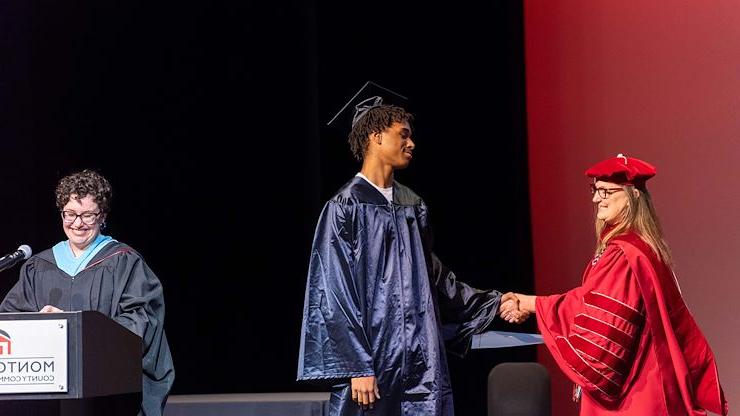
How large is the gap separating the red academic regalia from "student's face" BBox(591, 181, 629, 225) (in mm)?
110

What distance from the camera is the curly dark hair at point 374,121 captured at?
4.42m

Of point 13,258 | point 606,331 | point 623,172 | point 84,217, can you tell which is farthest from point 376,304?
point 13,258

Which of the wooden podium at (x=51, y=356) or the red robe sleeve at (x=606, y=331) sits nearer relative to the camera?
the wooden podium at (x=51, y=356)

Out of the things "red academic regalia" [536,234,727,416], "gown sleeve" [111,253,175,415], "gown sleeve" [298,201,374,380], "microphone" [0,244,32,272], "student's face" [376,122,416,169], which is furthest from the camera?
"student's face" [376,122,416,169]

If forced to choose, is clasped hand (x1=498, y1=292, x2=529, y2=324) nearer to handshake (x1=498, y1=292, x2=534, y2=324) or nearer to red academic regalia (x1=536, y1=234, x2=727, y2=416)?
handshake (x1=498, y1=292, x2=534, y2=324)

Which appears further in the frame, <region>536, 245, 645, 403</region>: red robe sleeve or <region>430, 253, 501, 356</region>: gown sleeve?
<region>430, 253, 501, 356</region>: gown sleeve

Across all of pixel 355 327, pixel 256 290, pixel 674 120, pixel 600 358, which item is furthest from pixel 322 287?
pixel 674 120

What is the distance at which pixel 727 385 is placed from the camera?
5.16 meters

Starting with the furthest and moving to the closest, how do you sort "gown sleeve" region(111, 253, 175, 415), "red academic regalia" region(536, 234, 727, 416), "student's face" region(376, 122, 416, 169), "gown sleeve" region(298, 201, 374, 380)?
"student's face" region(376, 122, 416, 169)
"gown sleeve" region(111, 253, 175, 415)
"gown sleeve" region(298, 201, 374, 380)
"red academic regalia" region(536, 234, 727, 416)

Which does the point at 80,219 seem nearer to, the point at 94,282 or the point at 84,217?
the point at 84,217

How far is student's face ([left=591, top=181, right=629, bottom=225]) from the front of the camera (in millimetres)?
4176

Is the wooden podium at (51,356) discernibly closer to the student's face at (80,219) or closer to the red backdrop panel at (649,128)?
the student's face at (80,219)

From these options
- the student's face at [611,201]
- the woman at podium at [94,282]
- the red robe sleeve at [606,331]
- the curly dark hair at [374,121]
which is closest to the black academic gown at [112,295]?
the woman at podium at [94,282]

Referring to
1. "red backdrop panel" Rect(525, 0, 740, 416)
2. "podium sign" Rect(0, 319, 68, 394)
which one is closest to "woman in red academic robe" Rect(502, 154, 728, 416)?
"red backdrop panel" Rect(525, 0, 740, 416)
